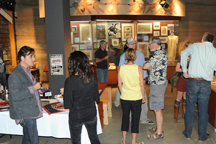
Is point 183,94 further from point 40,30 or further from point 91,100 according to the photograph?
point 40,30

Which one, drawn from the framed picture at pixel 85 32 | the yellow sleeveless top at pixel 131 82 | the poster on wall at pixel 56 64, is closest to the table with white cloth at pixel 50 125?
the yellow sleeveless top at pixel 131 82

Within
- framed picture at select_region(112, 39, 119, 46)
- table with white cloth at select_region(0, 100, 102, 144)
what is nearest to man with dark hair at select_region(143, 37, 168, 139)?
table with white cloth at select_region(0, 100, 102, 144)

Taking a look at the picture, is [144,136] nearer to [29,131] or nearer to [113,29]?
[29,131]

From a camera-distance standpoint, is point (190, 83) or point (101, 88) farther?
point (101, 88)

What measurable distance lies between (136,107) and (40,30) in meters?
6.82

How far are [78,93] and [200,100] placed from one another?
7.03 feet

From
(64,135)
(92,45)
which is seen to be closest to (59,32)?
(64,135)

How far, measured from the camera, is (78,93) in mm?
2156

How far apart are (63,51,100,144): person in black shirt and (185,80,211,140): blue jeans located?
6.03 feet

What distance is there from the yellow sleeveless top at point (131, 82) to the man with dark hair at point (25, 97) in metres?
1.19

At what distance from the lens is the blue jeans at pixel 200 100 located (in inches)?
129

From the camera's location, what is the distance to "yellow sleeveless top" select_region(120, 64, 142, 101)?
2.96 metres

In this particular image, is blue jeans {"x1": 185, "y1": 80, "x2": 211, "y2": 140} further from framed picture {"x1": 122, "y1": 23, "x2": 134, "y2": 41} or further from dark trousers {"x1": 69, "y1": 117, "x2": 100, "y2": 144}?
framed picture {"x1": 122, "y1": 23, "x2": 134, "y2": 41}

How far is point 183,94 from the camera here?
4.31 metres
